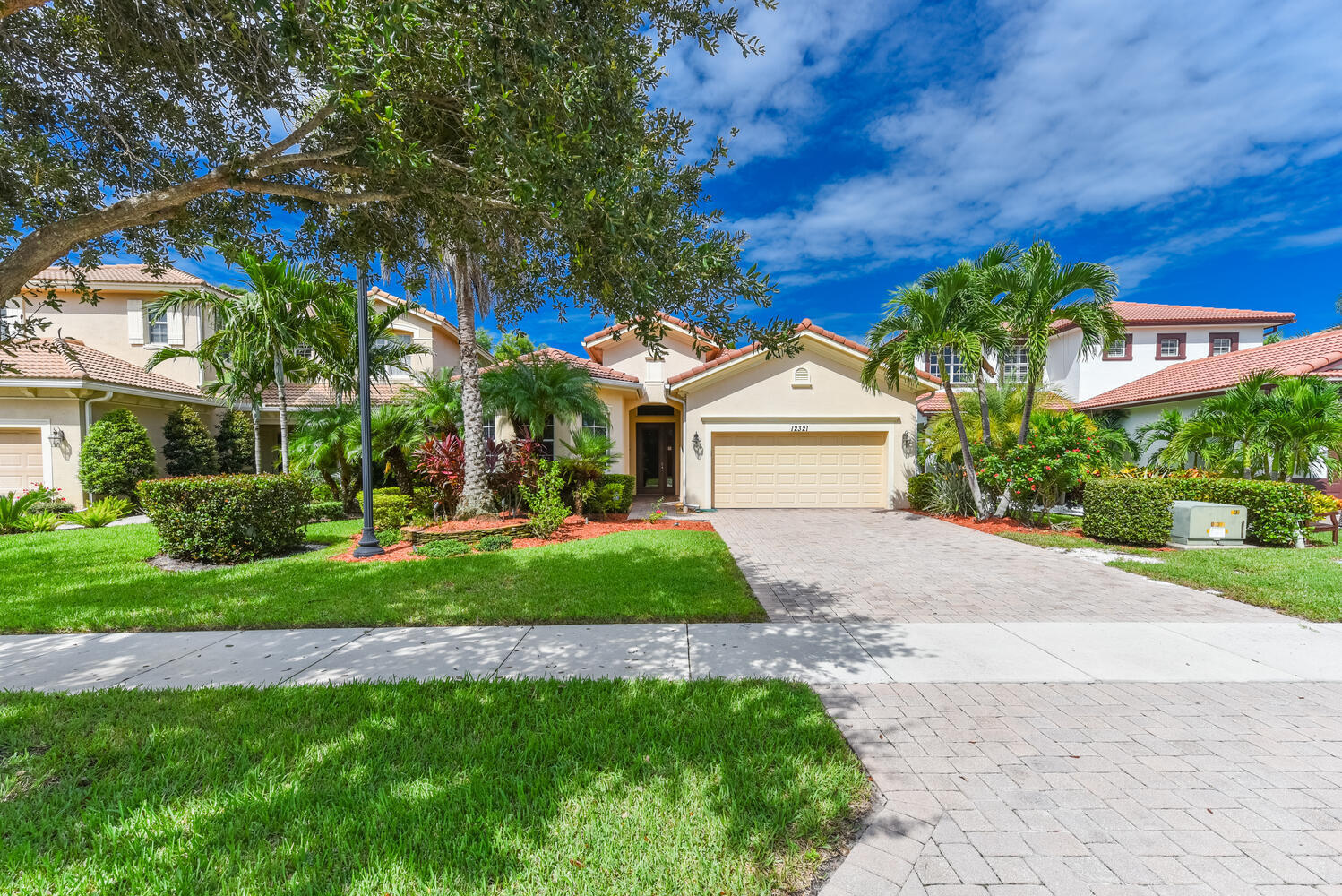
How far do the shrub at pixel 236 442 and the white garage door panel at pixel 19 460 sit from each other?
351cm

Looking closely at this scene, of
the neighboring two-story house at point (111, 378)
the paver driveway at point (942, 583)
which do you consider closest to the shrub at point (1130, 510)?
the paver driveway at point (942, 583)

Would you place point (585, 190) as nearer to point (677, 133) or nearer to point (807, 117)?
point (677, 133)

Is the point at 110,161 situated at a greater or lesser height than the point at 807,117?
lesser

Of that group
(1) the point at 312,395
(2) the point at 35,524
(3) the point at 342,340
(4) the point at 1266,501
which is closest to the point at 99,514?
(2) the point at 35,524

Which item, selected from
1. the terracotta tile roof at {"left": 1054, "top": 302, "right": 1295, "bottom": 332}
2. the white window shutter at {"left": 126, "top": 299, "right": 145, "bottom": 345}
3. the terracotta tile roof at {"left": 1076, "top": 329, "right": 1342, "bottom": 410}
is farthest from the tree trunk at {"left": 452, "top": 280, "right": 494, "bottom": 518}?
the terracotta tile roof at {"left": 1054, "top": 302, "right": 1295, "bottom": 332}

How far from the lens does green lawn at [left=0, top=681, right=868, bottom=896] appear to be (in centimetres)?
226

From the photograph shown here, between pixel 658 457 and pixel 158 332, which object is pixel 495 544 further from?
pixel 158 332

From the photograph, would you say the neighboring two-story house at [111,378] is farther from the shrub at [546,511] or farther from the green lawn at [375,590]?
the shrub at [546,511]

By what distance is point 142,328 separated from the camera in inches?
647

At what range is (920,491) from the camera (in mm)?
14648

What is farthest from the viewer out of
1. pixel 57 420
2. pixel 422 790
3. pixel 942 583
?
pixel 57 420

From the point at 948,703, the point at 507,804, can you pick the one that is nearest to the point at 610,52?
the point at 507,804

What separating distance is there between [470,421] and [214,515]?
14.8ft

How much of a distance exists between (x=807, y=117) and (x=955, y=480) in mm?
9432
